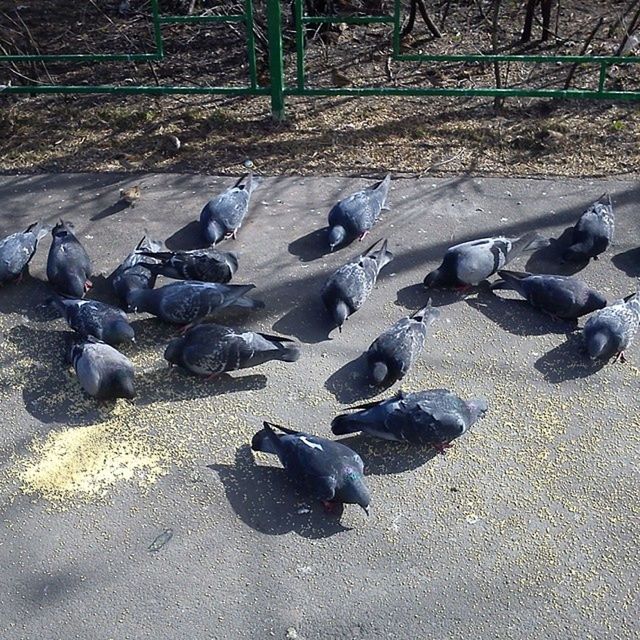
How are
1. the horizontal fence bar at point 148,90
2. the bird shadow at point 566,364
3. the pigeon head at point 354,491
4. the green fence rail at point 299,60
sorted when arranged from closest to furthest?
the pigeon head at point 354,491 < the bird shadow at point 566,364 < the green fence rail at point 299,60 < the horizontal fence bar at point 148,90

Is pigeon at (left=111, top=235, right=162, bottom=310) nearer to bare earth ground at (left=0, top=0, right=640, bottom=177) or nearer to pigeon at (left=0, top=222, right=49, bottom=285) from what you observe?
pigeon at (left=0, top=222, right=49, bottom=285)

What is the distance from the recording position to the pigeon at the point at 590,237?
196 inches

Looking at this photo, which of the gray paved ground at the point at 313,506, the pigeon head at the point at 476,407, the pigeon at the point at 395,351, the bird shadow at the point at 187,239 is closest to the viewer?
the gray paved ground at the point at 313,506

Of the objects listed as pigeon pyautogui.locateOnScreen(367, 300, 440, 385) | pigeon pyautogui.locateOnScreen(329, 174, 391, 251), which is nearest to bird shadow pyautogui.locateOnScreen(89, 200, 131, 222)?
pigeon pyautogui.locateOnScreen(329, 174, 391, 251)

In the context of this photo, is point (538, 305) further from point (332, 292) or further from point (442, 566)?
point (442, 566)

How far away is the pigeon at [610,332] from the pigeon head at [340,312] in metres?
1.36

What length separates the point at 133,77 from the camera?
8203mm

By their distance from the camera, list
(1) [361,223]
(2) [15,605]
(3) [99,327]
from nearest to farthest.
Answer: (2) [15,605]
(3) [99,327]
(1) [361,223]

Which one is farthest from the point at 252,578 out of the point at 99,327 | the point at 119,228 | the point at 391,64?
the point at 391,64

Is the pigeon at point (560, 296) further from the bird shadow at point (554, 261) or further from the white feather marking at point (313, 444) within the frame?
the white feather marking at point (313, 444)

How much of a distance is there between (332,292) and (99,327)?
136 cm

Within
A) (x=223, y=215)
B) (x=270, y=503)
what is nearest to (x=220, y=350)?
(x=270, y=503)

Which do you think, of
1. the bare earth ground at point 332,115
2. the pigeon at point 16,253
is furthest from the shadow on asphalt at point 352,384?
the bare earth ground at point 332,115

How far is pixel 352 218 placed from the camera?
5.24 metres
